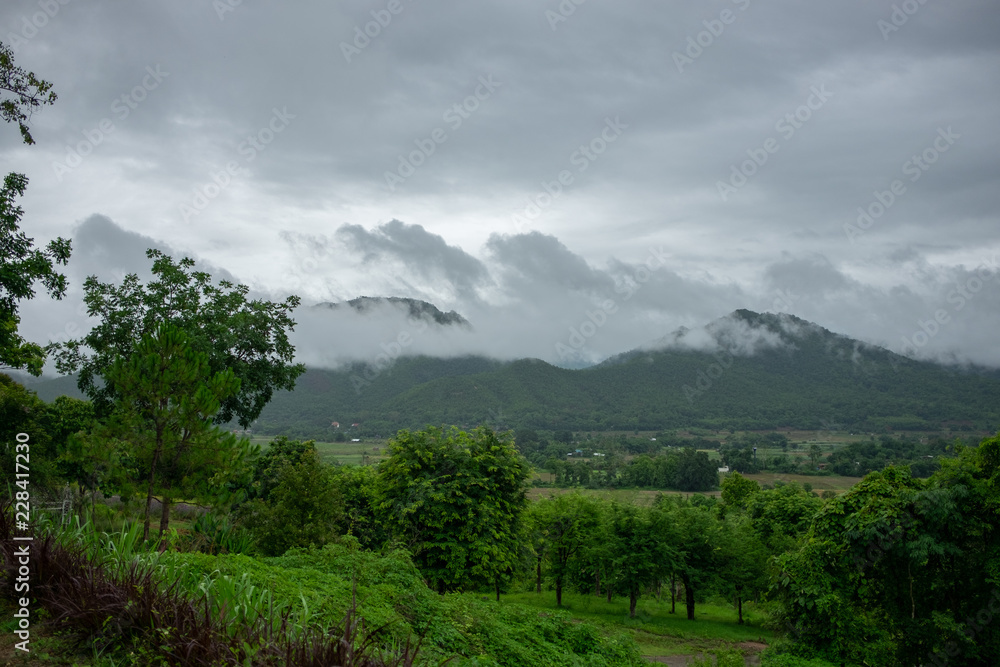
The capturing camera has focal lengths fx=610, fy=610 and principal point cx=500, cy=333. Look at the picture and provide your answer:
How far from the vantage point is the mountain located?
124 m

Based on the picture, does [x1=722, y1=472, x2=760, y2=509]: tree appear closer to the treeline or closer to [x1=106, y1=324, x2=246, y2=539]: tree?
the treeline

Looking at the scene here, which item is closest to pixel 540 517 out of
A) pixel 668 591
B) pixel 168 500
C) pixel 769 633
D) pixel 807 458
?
pixel 769 633

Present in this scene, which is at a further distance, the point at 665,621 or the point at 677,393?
the point at 677,393

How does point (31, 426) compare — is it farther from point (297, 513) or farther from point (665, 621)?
point (665, 621)

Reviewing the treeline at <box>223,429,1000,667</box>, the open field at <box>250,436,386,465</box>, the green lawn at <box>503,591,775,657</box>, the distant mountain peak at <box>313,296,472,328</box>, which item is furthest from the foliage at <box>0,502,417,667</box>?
the distant mountain peak at <box>313,296,472,328</box>

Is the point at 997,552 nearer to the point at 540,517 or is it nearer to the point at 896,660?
the point at 896,660

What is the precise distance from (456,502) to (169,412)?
922 cm

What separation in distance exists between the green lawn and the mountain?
7113 cm

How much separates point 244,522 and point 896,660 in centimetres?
1732

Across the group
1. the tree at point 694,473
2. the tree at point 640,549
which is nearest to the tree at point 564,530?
the tree at point 640,549

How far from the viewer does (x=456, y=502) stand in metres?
18.0

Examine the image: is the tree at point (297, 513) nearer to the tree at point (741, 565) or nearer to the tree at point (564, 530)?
the tree at point (564, 530)

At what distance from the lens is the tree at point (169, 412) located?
34.5 ft

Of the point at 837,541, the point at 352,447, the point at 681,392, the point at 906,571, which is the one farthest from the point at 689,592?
the point at 681,392
